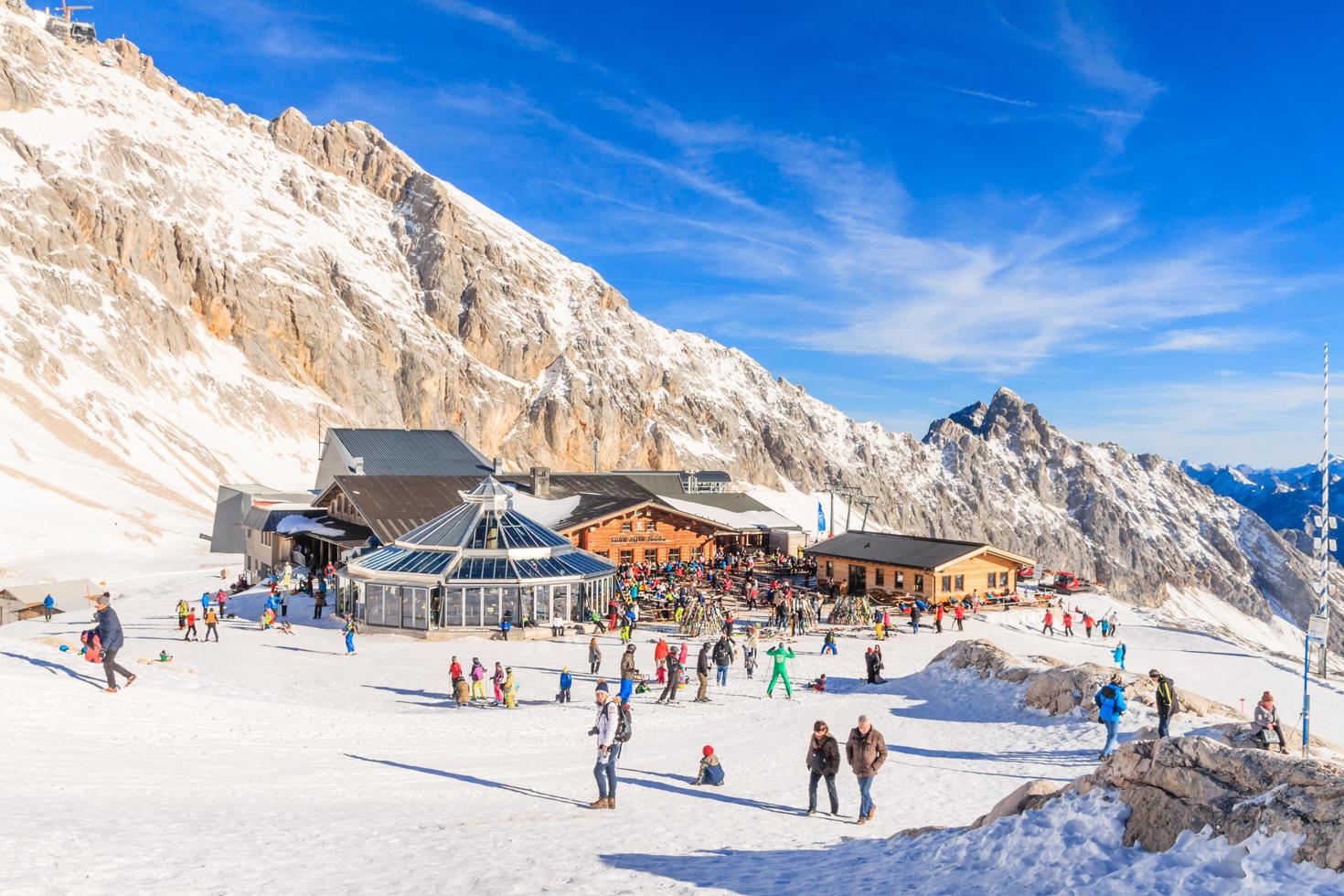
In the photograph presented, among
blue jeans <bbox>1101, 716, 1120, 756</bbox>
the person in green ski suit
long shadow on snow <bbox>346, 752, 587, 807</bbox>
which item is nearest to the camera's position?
long shadow on snow <bbox>346, 752, 587, 807</bbox>

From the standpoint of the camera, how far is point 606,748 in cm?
1162

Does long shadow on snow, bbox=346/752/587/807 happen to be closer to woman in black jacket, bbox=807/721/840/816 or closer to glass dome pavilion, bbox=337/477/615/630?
woman in black jacket, bbox=807/721/840/816

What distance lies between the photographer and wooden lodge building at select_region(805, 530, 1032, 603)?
38.6 m

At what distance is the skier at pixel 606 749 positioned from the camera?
1149 cm

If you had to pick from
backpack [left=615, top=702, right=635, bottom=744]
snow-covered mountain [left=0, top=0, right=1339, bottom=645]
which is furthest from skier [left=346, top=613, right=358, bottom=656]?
snow-covered mountain [left=0, top=0, right=1339, bottom=645]

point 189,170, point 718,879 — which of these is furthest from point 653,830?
point 189,170

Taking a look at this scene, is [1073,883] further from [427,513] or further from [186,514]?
[186,514]

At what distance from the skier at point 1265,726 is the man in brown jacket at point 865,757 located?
7174mm

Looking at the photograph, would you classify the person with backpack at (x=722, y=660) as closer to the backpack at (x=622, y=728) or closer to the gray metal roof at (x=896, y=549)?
the backpack at (x=622, y=728)

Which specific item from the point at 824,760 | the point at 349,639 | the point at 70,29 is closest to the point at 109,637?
the point at 349,639

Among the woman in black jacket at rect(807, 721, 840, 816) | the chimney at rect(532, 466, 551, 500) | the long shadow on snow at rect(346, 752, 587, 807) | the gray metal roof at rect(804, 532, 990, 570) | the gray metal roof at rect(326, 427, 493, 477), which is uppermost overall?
the gray metal roof at rect(326, 427, 493, 477)

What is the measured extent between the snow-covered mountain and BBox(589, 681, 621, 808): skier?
50.4m

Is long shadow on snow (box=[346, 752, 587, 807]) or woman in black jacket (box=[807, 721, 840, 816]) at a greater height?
woman in black jacket (box=[807, 721, 840, 816])

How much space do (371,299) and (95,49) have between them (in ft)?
196
